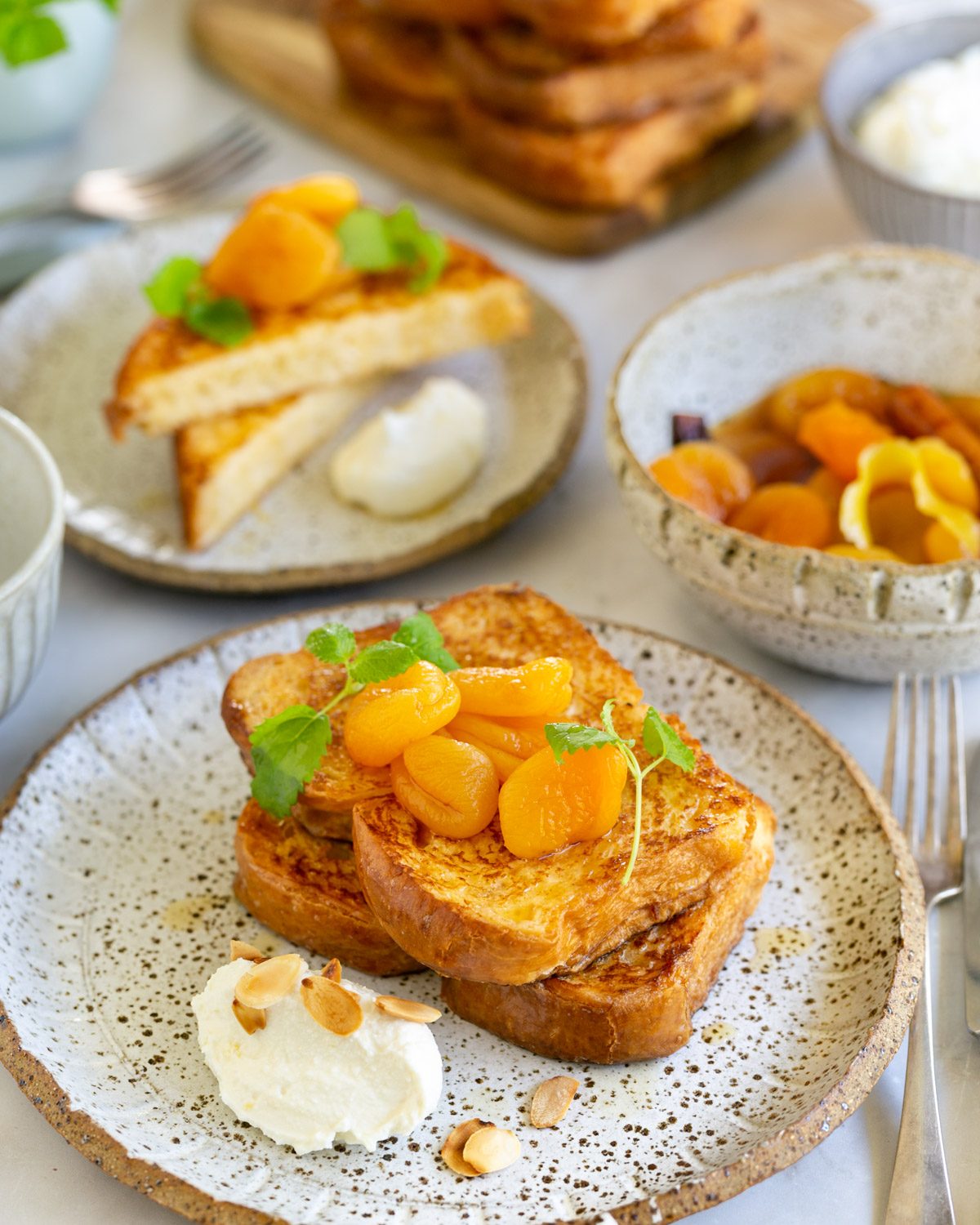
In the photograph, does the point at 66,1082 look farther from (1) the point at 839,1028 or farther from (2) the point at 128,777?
(1) the point at 839,1028

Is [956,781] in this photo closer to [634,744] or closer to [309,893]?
[634,744]

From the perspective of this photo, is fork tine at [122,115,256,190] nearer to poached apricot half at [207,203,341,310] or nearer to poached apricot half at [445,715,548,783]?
poached apricot half at [207,203,341,310]

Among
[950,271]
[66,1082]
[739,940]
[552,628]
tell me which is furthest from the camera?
[950,271]

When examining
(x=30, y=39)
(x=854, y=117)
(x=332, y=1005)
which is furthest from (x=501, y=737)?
(x=854, y=117)

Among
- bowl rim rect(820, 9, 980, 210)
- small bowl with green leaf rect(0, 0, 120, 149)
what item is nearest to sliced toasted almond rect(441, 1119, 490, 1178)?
bowl rim rect(820, 9, 980, 210)

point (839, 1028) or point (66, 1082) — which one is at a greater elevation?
point (66, 1082)

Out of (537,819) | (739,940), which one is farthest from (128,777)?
(739,940)

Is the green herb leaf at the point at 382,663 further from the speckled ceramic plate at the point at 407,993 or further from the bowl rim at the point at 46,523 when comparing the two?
the bowl rim at the point at 46,523
